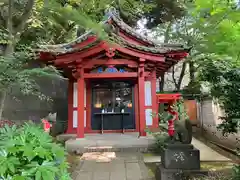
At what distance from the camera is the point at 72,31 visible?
1419 cm

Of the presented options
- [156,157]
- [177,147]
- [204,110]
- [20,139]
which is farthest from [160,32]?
[20,139]

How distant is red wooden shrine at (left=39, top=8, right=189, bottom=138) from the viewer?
27.0ft

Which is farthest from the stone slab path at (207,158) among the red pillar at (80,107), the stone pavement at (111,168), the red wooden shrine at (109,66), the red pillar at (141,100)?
the red pillar at (80,107)

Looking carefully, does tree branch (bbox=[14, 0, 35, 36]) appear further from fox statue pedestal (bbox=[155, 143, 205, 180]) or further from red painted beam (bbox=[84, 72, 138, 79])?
red painted beam (bbox=[84, 72, 138, 79])

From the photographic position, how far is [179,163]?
4.55m

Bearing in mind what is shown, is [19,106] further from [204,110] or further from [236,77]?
[236,77]

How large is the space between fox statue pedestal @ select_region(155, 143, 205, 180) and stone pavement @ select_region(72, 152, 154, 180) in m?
0.41

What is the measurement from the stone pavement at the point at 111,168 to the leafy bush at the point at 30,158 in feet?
8.80

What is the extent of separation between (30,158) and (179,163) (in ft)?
10.7

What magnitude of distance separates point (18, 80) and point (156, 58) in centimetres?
530

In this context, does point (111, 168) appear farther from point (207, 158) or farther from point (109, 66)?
point (109, 66)

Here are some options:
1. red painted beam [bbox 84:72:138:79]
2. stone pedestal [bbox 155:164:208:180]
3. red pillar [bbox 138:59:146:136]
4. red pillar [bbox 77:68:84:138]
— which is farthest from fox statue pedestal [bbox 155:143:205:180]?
red painted beam [bbox 84:72:138:79]

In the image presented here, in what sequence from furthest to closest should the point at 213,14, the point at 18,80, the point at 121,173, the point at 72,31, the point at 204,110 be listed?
1. the point at 72,31
2. the point at 204,110
3. the point at 121,173
4. the point at 18,80
5. the point at 213,14

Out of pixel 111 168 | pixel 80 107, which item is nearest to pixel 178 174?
pixel 111 168
